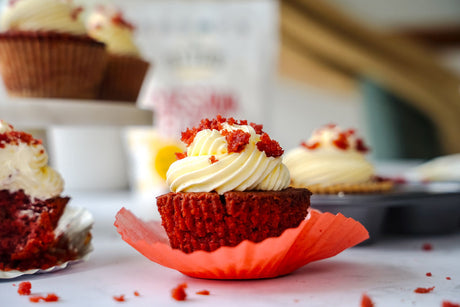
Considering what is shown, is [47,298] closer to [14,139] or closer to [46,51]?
[14,139]

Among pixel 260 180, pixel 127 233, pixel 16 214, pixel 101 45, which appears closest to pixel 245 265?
pixel 260 180

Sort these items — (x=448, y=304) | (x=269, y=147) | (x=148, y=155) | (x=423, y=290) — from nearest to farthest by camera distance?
(x=448, y=304) < (x=423, y=290) < (x=269, y=147) < (x=148, y=155)

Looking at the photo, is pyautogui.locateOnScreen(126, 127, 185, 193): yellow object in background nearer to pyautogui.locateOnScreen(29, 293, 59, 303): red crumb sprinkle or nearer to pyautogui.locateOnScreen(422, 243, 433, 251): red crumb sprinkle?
pyautogui.locateOnScreen(422, 243, 433, 251): red crumb sprinkle

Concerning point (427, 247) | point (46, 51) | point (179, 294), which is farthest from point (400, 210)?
point (46, 51)

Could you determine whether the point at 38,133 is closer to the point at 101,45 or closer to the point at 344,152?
the point at 101,45

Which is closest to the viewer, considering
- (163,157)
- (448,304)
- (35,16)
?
(448,304)

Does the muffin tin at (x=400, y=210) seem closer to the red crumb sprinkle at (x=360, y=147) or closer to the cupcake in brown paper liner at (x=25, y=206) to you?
the red crumb sprinkle at (x=360, y=147)

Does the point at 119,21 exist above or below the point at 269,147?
above
